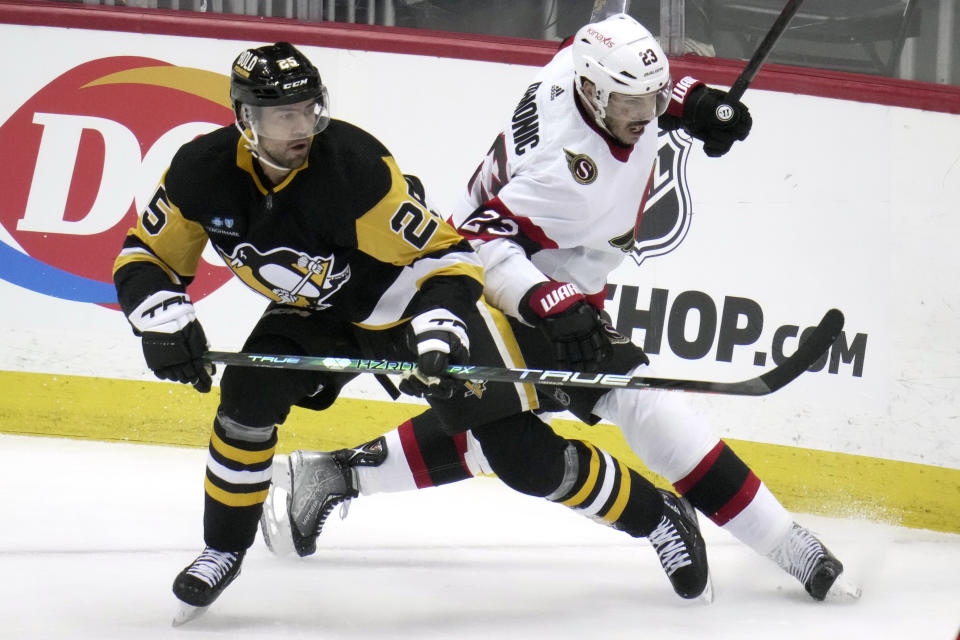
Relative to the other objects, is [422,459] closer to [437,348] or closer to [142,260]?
[437,348]

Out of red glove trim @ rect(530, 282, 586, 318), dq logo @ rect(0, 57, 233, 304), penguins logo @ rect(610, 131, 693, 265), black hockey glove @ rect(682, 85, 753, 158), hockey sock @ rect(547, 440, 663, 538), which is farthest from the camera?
dq logo @ rect(0, 57, 233, 304)

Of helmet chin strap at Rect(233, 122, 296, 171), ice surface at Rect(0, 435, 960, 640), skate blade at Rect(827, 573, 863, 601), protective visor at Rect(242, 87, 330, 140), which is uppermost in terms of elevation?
protective visor at Rect(242, 87, 330, 140)

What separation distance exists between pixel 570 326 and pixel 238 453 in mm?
653

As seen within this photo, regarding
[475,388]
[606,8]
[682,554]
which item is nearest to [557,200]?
[475,388]

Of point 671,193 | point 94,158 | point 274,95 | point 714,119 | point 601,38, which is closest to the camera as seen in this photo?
point 274,95

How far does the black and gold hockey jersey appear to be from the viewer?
6.73 ft

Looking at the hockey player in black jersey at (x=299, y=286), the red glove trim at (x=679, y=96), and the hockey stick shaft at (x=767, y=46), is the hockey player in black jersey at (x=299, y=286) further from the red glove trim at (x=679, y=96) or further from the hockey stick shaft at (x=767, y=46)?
the hockey stick shaft at (x=767, y=46)

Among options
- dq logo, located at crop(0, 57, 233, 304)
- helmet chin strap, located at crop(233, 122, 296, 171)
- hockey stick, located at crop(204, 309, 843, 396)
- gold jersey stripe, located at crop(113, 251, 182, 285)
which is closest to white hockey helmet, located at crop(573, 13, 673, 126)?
hockey stick, located at crop(204, 309, 843, 396)

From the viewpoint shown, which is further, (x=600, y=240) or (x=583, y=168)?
(x=600, y=240)

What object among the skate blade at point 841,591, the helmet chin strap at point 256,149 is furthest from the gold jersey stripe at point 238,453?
the skate blade at point 841,591

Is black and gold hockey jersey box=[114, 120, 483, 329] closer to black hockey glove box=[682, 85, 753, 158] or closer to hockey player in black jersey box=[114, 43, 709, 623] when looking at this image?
hockey player in black jersey box=[114, 43, 709, 623]

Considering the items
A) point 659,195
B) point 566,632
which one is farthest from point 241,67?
point 659,195

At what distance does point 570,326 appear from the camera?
220 cm

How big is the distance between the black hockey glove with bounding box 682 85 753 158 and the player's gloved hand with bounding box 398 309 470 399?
83 centimetres
